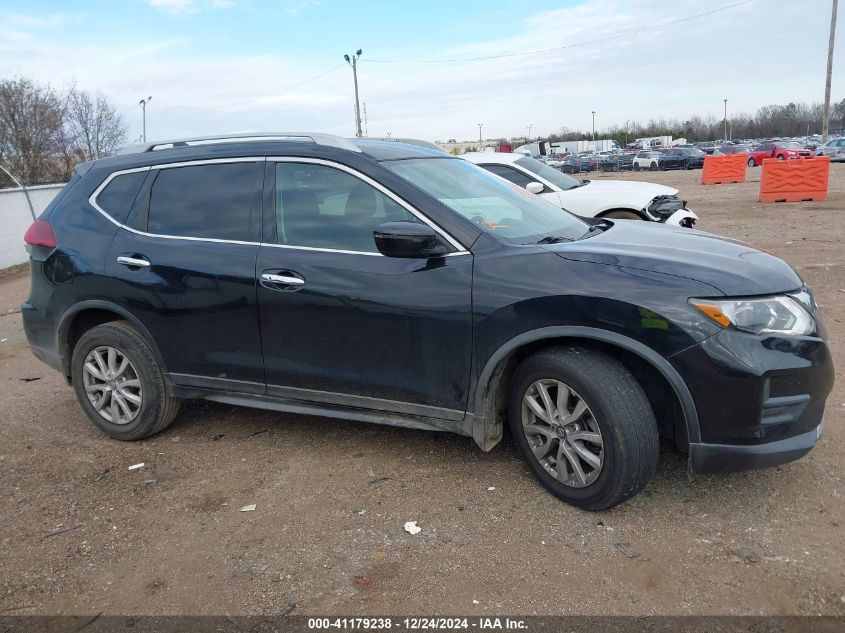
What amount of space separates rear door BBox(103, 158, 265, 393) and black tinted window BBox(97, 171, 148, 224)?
6 centimetres

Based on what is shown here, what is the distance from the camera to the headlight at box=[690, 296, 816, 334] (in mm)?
3033

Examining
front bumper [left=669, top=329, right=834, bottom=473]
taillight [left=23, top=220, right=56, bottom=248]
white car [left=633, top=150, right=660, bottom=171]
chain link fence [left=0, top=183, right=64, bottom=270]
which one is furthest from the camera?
white car [left=633, top=150, right=660, bottom=171]

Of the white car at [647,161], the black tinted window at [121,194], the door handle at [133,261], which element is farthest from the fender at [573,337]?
the white car at [647,161]

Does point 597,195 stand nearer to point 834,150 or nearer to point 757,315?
point 757,315

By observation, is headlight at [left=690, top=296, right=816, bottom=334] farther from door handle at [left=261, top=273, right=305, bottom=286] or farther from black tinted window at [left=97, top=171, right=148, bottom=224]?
black tinted window at [left=97, top=171, right=148, bottom=224]

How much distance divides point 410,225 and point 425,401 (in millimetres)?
914

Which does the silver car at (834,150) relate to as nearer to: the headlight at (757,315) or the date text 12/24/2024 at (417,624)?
the headlight at (757,315)

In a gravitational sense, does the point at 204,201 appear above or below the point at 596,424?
above

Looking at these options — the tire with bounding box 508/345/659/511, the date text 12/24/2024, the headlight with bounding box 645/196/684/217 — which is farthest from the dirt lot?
the headlight with bounding box 645/196/684/217

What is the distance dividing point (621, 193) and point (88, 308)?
6932 mm

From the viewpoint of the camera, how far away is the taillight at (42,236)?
15.2 feet

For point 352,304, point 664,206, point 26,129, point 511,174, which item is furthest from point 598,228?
point 26,129

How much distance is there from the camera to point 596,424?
3225mm

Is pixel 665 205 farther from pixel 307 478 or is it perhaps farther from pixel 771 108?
pixel 771 108
